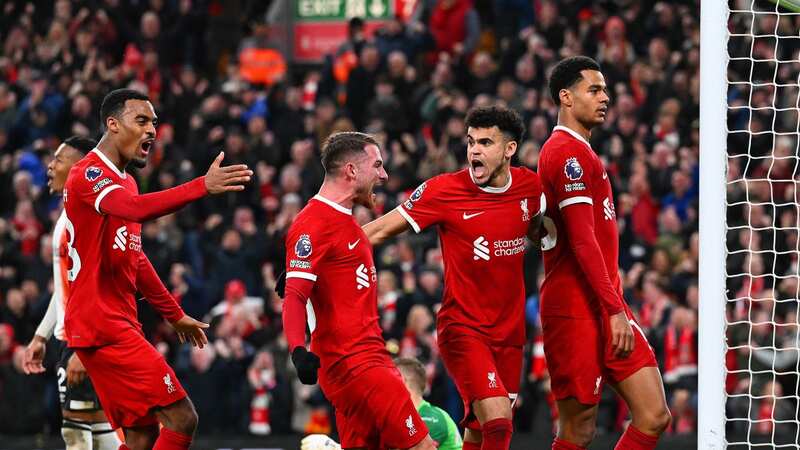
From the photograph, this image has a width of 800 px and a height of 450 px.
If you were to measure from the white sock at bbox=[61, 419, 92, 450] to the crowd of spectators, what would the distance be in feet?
15.8

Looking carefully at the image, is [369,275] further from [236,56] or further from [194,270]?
[236,56]

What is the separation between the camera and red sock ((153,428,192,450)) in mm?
7637

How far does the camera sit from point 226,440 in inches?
529

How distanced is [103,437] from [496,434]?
8.49 ft

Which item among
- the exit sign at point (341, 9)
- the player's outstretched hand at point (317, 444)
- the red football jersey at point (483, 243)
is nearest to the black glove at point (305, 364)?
the red football jersey at point (483, 243)

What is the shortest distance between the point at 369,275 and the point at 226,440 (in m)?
6.40

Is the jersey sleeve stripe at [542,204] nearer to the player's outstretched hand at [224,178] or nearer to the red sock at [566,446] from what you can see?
the red sock at [566,446]

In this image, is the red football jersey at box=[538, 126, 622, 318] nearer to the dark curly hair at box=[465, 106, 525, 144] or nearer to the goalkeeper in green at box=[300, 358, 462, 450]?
the dark curly hair at box=[465, 106, 525, 144]

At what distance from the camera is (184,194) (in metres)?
7.20

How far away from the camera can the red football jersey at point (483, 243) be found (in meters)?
7.86

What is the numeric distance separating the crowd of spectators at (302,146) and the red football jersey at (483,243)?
553 cm

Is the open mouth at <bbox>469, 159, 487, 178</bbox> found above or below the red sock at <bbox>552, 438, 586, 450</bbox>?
above

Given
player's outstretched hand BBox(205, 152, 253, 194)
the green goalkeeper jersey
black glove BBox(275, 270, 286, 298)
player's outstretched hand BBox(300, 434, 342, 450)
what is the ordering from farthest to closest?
1. the green goalkeeper jersey
2. player's outstretched hand BBox(300, 434, 342, 450)
3. black glove BBox(275, 270, 286, 298)
4. player's outstretched hand BBox(205, 152, 253, 194)

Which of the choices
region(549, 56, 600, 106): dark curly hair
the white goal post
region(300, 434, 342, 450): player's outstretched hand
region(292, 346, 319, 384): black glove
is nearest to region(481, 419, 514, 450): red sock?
the white goal post
